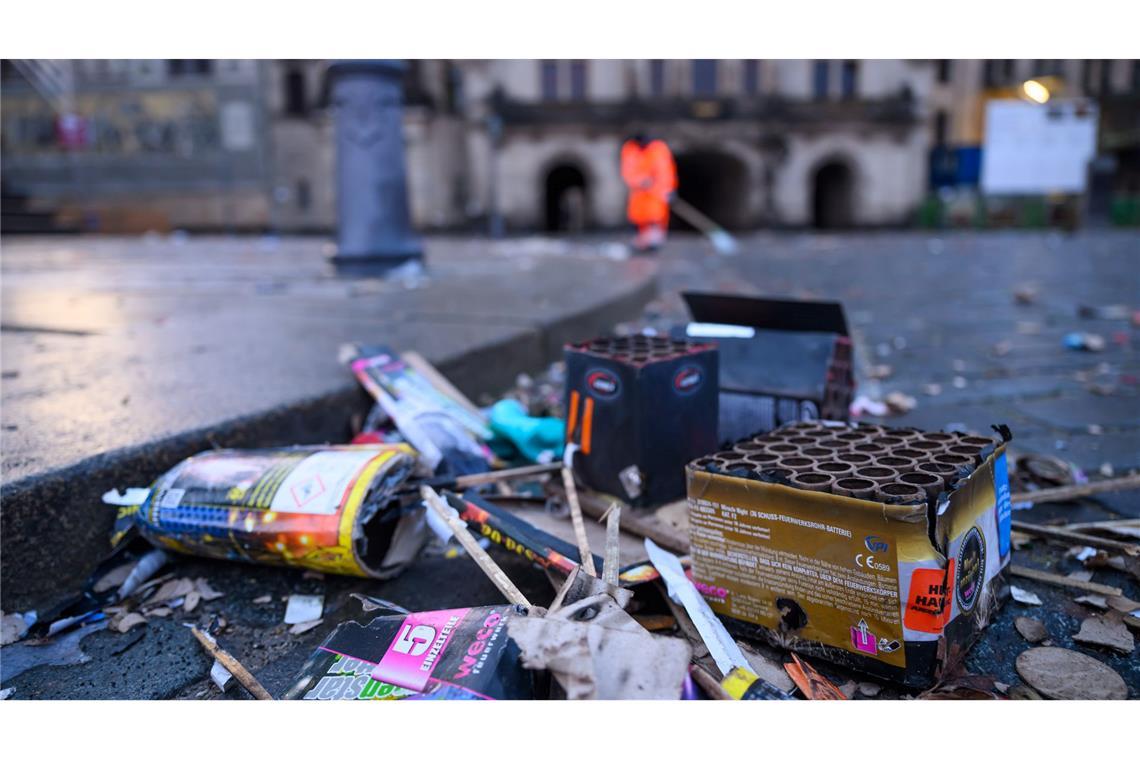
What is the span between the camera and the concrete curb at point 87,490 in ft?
5.43

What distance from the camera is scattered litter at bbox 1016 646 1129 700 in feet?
4.35

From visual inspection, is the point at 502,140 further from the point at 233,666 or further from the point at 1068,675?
the point at 1068,675

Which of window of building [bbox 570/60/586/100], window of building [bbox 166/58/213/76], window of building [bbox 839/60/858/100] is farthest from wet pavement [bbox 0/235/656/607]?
window of building [bbox 839/60/858/100]

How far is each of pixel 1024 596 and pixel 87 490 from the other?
1.93 meters

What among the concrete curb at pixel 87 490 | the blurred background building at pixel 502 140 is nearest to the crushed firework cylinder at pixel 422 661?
the concrete curb at pixel 87 490

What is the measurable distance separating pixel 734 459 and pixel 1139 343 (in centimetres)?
359

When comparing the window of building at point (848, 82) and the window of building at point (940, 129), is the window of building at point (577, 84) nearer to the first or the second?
the window of building at point (848, 82)

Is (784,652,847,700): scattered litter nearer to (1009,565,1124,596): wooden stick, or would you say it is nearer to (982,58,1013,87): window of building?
(1009,565,1124,596): wooden stick


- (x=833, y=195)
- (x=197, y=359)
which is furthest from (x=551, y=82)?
(x=197, y=359)

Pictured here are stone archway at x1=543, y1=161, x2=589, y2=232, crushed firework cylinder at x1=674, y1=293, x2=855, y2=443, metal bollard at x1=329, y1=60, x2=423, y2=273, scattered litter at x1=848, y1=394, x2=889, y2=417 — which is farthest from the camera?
stone archway at x1=543, y1=161, x2=589, y2=232

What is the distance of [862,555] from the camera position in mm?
1323

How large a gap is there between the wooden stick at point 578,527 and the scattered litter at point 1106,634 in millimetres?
865

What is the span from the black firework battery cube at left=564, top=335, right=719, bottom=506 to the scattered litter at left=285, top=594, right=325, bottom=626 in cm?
71

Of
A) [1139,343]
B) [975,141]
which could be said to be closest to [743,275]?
[1139,343]
